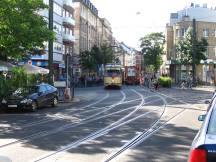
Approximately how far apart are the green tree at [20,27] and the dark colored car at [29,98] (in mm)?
2757

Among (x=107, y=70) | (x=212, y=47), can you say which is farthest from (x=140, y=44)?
(x=107, y=70)

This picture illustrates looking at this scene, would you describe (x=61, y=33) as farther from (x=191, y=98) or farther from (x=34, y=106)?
(x=34, y=106)

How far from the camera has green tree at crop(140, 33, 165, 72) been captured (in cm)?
10981

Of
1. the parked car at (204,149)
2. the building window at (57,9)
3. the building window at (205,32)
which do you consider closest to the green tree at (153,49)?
the building window at (205,32)

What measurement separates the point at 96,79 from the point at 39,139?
67618 mm

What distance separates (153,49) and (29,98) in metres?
86.1

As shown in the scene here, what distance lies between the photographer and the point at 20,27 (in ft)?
89.3

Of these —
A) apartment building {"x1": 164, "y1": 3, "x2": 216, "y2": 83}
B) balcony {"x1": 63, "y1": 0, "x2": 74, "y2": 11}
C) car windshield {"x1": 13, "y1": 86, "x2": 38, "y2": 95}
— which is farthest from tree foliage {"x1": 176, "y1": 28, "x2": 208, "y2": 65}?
car windshield {"x1": 13, "y1": 86, "x2": 38, "y2": 95}

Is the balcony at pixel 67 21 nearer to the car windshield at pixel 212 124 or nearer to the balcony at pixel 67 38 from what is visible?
the balcony at pixel 67 38

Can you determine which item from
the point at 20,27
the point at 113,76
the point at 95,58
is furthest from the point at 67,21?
the point at 20,27

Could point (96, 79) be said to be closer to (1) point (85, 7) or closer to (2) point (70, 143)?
(1) point (85, 7)

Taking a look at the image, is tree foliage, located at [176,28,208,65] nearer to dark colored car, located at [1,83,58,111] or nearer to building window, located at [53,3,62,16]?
building window, located at [53,3,62,16]

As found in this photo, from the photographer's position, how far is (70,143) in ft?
42.6

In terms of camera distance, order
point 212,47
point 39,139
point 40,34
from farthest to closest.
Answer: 1. point 212,47
2. point 40,34
3. point 39,139
